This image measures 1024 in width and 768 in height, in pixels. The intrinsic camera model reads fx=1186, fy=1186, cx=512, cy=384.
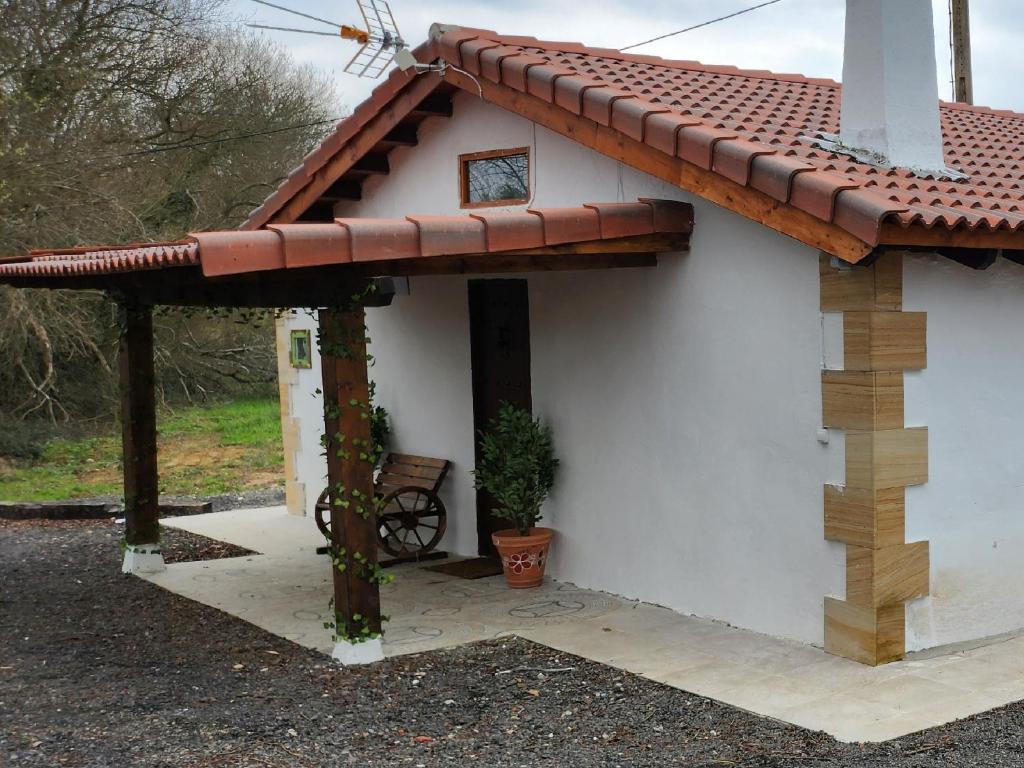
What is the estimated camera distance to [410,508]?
9.36 m

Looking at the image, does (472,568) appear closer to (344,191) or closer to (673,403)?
(673,403)

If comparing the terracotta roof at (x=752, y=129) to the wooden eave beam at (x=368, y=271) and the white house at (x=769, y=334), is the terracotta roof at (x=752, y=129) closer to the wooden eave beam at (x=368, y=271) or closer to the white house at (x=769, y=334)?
the white house at (x=769, y=334)

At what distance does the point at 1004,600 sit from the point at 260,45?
18.5m

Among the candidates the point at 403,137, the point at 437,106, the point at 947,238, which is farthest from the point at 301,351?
the point at 947,238

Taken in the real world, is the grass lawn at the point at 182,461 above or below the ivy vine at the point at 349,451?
below

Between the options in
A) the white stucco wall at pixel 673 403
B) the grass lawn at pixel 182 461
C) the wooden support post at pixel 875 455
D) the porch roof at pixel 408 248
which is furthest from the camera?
the grass lawn at pixel 182 461

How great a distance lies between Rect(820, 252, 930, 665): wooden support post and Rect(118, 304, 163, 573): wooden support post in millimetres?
5397

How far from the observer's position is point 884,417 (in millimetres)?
6039

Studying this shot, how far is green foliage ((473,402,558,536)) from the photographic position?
8062 mm

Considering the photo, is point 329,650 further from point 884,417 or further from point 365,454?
point 884,417

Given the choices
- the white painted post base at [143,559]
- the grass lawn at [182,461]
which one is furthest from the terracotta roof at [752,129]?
the grass lawn at [182,461]

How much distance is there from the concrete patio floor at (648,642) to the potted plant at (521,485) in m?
0.20

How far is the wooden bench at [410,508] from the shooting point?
360 inches

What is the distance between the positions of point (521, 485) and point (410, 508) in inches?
63.0
